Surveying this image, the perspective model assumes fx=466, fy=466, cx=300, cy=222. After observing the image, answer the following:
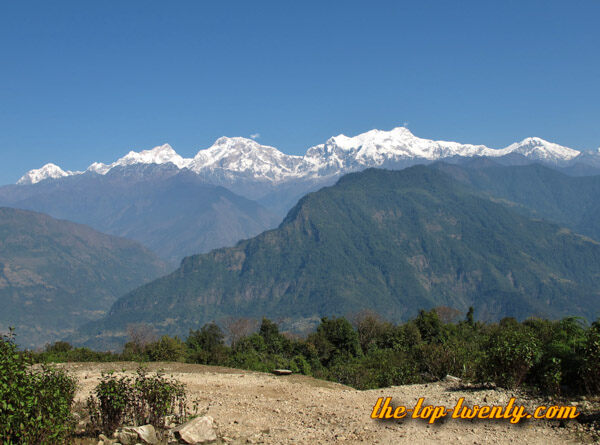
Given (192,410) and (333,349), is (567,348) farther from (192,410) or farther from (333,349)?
(333,349)

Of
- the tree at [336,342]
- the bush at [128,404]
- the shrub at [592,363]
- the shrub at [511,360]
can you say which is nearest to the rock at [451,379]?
the shrub at [511,360]

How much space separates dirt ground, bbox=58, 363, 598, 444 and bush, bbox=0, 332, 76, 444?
599 cm

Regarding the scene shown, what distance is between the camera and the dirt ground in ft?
56.5

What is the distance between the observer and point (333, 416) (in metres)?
20.5

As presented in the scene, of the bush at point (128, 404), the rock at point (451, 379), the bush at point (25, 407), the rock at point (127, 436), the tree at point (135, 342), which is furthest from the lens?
the tree at point (135, 342)

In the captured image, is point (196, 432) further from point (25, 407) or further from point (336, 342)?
point (336, 342)

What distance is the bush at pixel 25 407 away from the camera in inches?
549

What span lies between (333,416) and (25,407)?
11986 mm

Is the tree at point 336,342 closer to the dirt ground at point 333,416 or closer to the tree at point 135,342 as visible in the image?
the tree at point 135,342

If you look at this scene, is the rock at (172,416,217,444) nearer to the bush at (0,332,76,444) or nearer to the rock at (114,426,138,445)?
the rock at (114,426,138,445)

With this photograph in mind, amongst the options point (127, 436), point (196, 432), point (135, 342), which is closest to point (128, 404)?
point (127, 436)

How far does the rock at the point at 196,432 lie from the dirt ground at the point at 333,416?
57 centimetres

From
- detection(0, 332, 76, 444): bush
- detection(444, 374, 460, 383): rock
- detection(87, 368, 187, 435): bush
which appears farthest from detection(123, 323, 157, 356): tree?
detection(0, 332, 76, 444): bush

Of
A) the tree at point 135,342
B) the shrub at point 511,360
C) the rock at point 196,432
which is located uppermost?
the shrub at point 511,360
